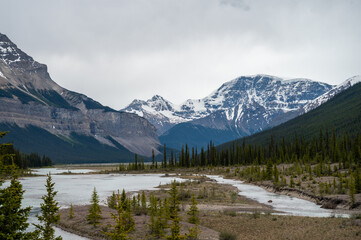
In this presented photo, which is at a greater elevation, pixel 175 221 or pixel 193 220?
pixel 175 221

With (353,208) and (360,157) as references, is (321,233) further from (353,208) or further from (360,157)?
(360,157)

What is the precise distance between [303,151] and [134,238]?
115 m

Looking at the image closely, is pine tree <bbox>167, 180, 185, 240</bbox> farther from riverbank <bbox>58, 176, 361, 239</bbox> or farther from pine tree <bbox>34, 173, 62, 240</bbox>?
pine tree <bbox>34, 173, 62, 240</bbox>

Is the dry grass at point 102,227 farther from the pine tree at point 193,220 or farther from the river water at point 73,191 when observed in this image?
the river water at point 73,191

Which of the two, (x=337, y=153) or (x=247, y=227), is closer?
(x=247, y=227)

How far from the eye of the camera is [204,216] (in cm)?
3462

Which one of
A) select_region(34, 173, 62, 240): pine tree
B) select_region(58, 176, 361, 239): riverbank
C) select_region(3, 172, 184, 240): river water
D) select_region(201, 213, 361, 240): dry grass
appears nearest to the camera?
select_region(34, 173, 62, 240): pine tree

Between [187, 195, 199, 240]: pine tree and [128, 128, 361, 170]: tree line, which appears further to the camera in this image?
[128, 128, 361, 170]: tree line

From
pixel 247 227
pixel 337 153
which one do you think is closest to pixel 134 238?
pixel 247 227

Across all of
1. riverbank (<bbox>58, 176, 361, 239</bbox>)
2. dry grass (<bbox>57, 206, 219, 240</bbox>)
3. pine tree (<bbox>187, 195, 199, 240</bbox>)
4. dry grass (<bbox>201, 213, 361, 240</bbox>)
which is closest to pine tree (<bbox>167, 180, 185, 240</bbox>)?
pine tree (<bbox>187, 195, 199, 240</bbox>)

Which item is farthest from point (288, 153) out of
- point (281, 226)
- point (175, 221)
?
point (175, 221)

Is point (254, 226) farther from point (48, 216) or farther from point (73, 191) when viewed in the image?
point (73, 191)

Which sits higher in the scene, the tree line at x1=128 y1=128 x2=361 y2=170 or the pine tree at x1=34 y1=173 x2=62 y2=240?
the tree line at x1=128 y1=128 x2=361 y2=170

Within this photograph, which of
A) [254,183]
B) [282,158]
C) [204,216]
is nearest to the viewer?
[204,216]
